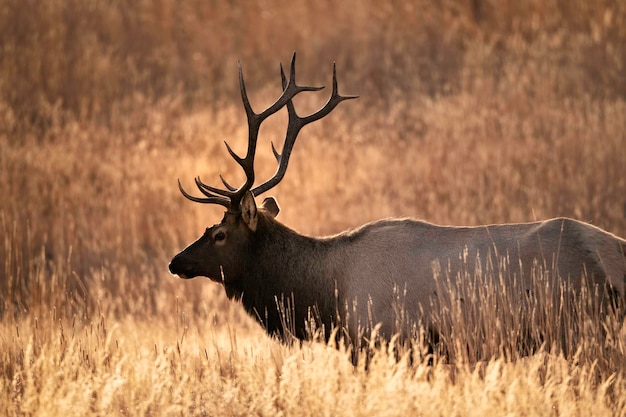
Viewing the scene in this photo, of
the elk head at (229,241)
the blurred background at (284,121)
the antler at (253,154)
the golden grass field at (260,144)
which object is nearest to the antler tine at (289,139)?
the antler at (253,154)

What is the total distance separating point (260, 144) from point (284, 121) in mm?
1060

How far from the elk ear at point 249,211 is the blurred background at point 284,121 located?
3804 mm

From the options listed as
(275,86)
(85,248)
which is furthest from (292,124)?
(275,86)

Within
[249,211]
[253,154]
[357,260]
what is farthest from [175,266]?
[357,260]

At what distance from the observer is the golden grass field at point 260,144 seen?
9523 millimetres

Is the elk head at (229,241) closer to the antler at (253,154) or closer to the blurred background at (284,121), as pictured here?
the antler at (253,154)

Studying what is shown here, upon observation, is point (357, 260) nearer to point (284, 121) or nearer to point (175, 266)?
point (175, 266)

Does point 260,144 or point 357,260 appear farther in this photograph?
point 260,144

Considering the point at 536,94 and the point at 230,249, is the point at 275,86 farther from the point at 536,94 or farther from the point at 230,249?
the point at 230,249

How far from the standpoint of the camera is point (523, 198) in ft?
46.4

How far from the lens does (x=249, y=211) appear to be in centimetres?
750

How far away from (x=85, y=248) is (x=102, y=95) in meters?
5.62

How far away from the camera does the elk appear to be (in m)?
6.65

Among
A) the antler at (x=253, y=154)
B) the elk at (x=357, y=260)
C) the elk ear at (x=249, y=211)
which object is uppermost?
the antler at (x=253, y=154)
